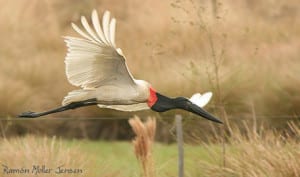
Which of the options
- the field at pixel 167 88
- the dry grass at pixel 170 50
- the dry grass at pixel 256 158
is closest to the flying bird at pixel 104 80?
the field at pixel 167 88

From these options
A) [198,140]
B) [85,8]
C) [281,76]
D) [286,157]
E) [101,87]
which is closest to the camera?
[101,87]

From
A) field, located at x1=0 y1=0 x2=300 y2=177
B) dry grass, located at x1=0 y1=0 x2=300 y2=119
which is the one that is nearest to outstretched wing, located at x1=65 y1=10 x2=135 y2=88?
field, located at x1=0 y1=0 x2=300 y2=177

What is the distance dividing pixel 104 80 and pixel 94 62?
10 cm

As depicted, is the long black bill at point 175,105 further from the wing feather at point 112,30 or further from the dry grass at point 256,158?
the dry grass at point 256,158

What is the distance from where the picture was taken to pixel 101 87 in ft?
17.6

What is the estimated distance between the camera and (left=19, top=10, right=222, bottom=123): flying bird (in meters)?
5.24

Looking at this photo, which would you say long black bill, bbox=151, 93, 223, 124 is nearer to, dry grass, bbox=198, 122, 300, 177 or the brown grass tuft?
the brown grass tuft

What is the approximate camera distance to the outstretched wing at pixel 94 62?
17.4 ft

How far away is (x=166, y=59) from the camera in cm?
1229

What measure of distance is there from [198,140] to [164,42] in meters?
4.12

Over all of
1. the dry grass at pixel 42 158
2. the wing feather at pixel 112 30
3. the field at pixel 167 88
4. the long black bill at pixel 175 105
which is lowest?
the long black bill at pixel 175 105

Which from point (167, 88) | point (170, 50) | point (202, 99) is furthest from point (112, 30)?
point (170, 50)

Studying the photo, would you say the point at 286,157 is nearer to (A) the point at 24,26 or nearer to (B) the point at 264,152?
(B) the point at 264,152

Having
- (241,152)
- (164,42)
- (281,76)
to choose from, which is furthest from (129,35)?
(241,152)
